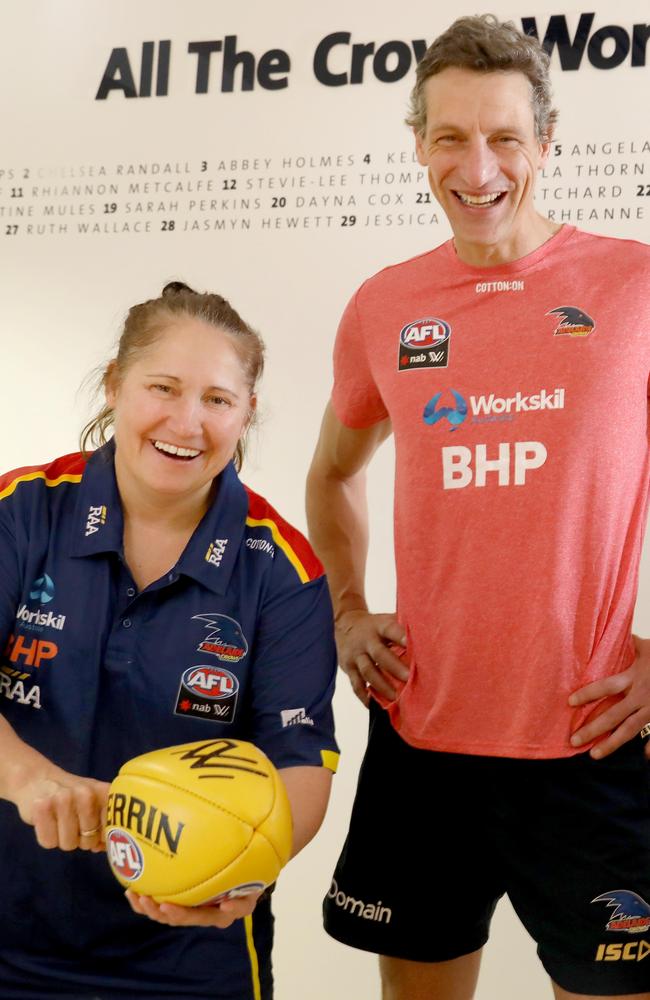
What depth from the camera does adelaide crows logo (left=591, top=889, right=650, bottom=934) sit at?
4.60 ft

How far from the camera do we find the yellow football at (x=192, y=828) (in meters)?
1.08

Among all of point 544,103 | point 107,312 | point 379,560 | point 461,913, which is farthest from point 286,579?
point 107,312

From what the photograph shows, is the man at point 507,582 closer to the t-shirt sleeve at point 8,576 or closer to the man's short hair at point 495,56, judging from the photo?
the man's short hair at point 495,56

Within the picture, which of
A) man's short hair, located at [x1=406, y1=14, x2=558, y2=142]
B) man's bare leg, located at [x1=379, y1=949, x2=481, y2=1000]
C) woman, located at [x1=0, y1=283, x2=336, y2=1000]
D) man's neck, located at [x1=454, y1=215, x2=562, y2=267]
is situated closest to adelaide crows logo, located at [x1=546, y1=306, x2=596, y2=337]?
man's neck, located at [x1=454, y1=215, x2=562, y2=267]

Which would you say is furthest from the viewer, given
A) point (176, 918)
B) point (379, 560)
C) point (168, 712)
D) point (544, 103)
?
point (379, 560)

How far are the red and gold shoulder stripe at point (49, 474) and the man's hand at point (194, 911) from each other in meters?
0.54

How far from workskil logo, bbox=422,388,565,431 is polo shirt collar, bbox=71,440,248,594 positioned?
286 mm

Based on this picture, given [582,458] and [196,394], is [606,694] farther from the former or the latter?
[196,394]

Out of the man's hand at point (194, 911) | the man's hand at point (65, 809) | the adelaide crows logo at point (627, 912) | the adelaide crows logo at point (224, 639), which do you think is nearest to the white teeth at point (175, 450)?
the adelaide crows logo at point (224, 639)

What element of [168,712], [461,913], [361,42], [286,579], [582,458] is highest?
[361,42]

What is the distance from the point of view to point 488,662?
1.45 metres

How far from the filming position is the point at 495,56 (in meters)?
1.46

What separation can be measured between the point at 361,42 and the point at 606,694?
1.80 m

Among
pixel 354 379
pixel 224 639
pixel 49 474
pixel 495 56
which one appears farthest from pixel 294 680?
pixel 495 56
